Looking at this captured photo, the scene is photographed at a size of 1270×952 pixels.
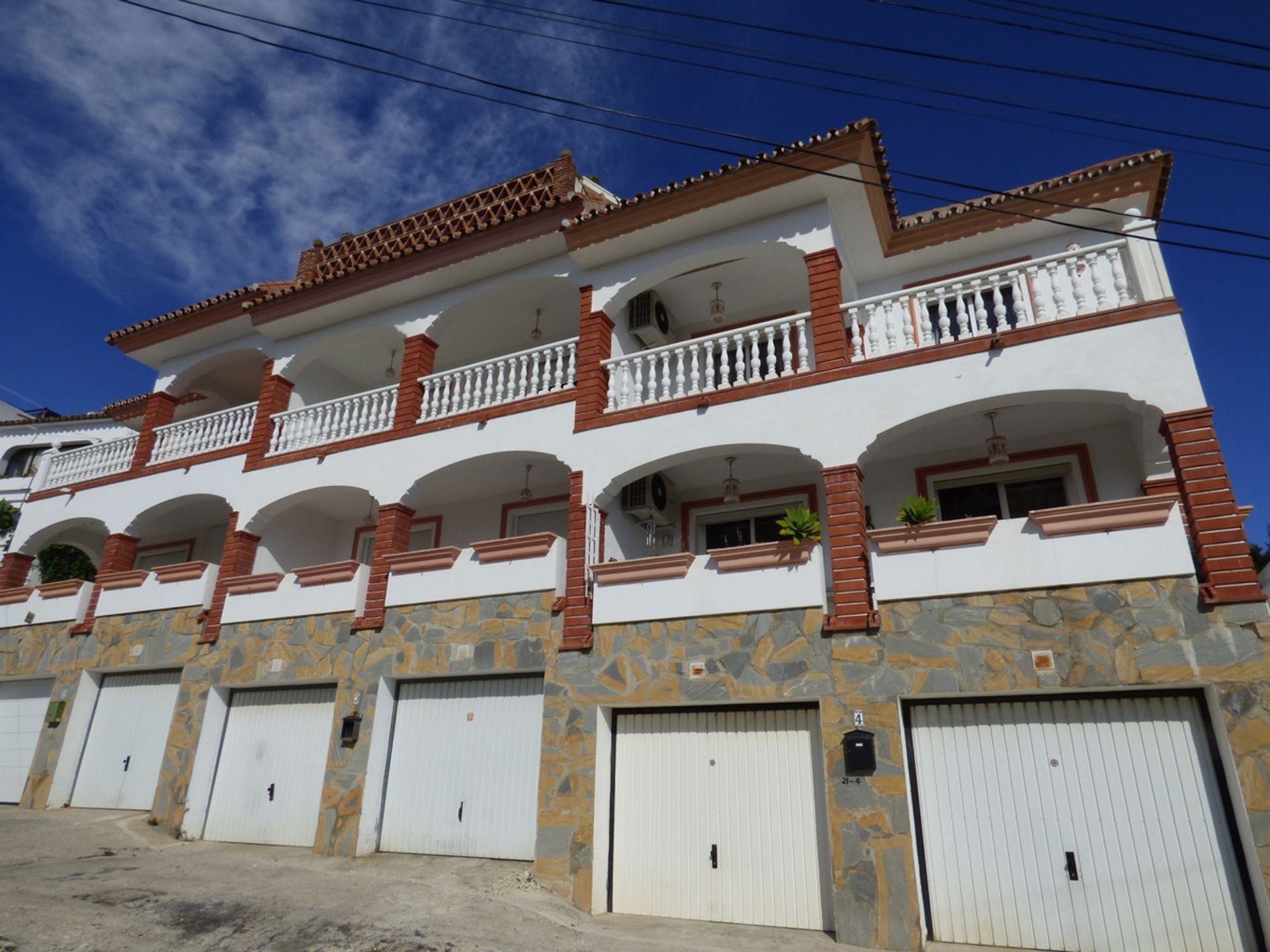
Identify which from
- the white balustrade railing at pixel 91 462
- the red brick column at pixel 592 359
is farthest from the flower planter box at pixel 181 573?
the red brick column at pixel 592 359

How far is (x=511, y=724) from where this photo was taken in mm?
9836

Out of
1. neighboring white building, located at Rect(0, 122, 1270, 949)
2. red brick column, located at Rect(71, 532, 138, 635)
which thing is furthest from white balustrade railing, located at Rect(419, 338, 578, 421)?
red brick column, located at Rect(71, 532, 138, 635)

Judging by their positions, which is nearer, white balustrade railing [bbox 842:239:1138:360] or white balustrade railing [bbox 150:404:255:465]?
white balustrade railing [bbox 842:239:1138:360]

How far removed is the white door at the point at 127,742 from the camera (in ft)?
40.4

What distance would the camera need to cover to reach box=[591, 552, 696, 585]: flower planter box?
9.17 metres

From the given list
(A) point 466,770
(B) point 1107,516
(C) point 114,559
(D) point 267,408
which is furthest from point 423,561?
(B) point 1107,516

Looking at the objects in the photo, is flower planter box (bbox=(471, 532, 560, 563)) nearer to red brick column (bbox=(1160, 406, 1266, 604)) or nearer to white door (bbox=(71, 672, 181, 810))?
white door (bbox=(71, 672, 181, 810))

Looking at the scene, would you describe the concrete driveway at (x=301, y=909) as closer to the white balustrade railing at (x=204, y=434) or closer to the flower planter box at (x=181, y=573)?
the flower planter box at (x=181, y=573)

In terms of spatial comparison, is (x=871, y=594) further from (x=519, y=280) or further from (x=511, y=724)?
(x=519, y=280)

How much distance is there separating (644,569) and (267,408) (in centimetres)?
859

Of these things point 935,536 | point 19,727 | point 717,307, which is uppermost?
point 717,307

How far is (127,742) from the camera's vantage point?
41.9 ft

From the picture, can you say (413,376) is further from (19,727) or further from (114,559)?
(19,727)

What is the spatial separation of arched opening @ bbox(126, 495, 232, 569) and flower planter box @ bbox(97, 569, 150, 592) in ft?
3.40
